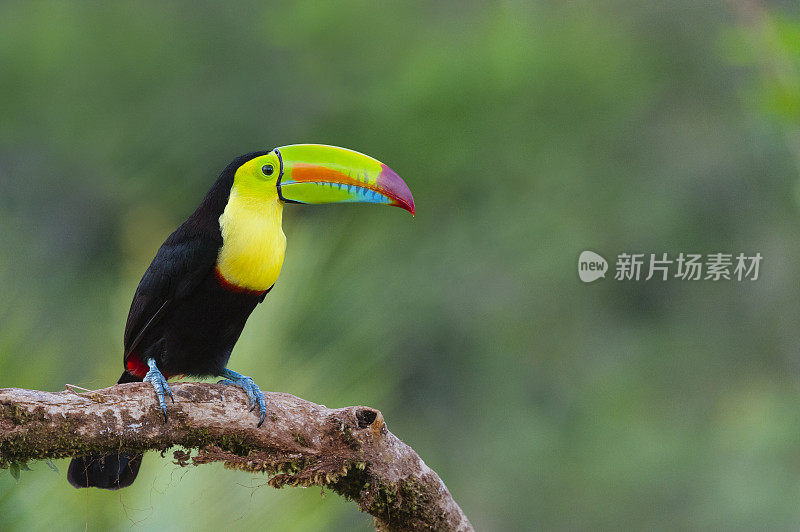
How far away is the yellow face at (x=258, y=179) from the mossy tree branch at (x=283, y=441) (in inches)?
19.4

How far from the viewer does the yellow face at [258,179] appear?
2.55m

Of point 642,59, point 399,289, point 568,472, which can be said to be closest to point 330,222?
point 399,289

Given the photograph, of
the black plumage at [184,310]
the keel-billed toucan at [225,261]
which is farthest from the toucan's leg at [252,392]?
the black plumage at [184,310]

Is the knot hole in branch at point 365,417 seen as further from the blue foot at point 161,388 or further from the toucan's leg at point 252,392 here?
the blue foot at point 161,388

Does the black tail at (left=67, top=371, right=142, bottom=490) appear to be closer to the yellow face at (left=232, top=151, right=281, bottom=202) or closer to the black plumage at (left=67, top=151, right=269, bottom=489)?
the black plumage at (left=67, top=151, right=269, bottom=489)

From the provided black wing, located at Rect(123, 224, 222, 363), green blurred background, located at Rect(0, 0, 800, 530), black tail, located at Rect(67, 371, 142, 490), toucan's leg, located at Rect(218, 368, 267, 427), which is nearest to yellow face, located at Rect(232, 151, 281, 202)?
black wing, located at Rect(123, 224, 222, 363)

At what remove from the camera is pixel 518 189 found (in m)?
6.71

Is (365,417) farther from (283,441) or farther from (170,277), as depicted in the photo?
(170,277)

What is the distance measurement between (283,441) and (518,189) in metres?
4.61

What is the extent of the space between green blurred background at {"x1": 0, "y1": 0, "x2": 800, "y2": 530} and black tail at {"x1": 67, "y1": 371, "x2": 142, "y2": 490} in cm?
319

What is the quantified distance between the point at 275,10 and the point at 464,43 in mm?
1343

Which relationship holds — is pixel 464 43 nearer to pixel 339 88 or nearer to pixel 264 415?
pixel 339 88

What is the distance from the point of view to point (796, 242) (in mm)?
6809

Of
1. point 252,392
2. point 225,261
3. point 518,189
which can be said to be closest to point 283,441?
point 252,392
